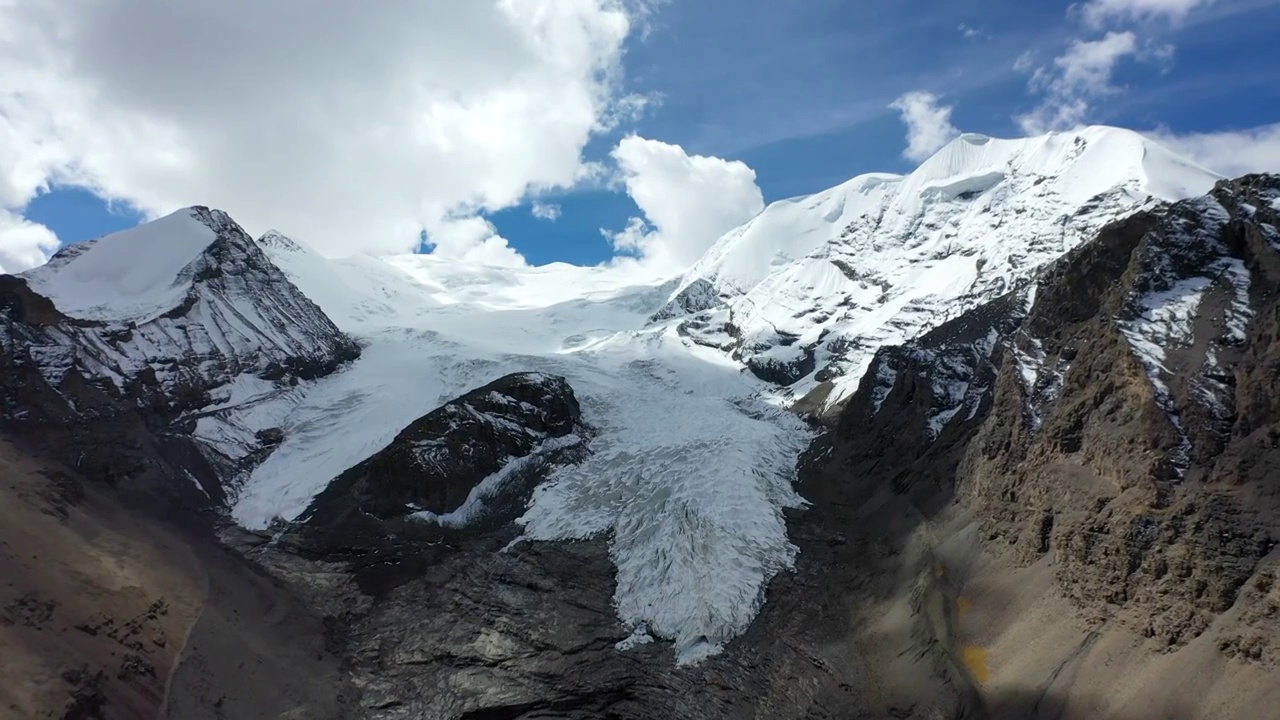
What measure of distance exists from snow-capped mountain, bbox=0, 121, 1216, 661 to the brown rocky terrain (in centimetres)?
373

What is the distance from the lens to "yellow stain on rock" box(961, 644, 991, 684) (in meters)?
35.9

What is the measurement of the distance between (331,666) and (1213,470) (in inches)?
1682

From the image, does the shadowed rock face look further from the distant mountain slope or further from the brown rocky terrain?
the distant mountain slope

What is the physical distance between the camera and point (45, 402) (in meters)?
49.8

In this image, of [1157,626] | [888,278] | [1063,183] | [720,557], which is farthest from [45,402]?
[1063,183]

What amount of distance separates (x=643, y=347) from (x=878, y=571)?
68814 mm

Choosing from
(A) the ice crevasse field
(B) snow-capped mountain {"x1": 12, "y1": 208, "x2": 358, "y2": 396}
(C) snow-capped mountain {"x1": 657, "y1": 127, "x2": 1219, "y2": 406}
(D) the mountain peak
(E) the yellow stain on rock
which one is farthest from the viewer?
(C) snow-capped mountain {"x1": 657, "y1": 127, "x2": 1219, "y2": 406}

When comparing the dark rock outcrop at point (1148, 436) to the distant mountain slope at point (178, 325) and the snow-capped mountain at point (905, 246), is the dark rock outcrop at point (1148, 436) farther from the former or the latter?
the distant mountain slope at point (178, 325)

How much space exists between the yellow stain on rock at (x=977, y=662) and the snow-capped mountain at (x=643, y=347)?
12770 millimetres

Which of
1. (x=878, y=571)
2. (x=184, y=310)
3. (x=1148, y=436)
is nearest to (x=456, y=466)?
(x=184, y=310)

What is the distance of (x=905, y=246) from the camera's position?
122m

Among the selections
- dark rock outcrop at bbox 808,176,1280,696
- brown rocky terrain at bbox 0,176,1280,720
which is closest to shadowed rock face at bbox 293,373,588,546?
brown rocky terrain at bbox 0,176,1280,720

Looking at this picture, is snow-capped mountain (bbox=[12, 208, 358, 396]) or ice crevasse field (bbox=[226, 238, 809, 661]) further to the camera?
snow-capped mountain (bbox=[12, 208, 358, 396])

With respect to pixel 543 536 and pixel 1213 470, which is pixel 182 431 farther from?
pixel 1213 470
